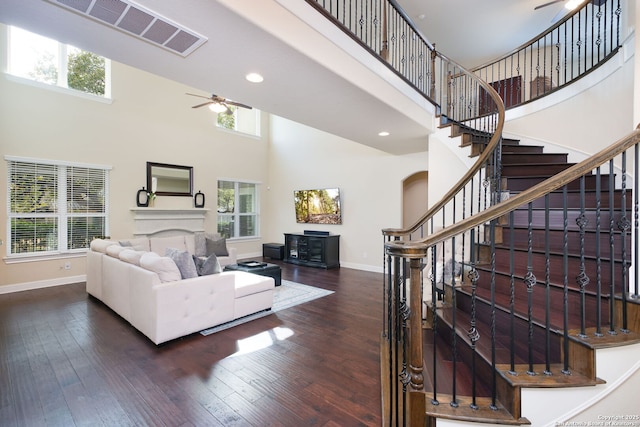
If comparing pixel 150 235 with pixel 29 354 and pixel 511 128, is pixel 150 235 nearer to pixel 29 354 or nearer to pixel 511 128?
pixel 29 354

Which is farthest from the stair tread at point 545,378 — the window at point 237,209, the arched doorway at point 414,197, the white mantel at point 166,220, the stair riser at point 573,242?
the window at point 237,209

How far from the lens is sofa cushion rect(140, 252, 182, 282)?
2.93 metres

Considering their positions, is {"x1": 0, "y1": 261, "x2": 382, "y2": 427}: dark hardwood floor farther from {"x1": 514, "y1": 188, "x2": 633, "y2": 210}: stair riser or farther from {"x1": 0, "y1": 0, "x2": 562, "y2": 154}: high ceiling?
{"x1": 0, "y1": 0, "x2": 562, "y2": 154}: high ceiling

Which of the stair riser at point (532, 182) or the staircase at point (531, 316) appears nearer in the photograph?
the staircase at point (531, 316)

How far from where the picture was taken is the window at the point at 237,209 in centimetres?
775

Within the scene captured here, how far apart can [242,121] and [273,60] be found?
20.2ft

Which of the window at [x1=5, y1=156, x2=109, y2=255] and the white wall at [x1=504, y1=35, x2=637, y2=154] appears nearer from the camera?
the white wall at [x1=504, y1=35, x2=637, y2=154]

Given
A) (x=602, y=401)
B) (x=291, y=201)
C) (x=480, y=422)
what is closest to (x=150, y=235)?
(x=291, y=201)

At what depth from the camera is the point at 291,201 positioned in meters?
8.10

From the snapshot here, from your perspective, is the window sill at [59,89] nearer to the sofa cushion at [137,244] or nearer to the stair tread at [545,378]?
the sofa cushion at [137,244]

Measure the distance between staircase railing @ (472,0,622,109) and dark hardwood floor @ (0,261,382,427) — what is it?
4486 millimetres

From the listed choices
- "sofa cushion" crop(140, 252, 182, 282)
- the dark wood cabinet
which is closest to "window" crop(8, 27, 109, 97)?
"sofa cushion" crop(140, 252, 182, 282)

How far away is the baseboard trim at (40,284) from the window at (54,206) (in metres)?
0.50

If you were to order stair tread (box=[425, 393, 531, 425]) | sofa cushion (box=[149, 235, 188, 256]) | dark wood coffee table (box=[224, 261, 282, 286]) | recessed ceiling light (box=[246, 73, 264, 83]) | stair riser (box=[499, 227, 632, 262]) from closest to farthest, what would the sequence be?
stair tread (box=[425, 393, 531, 425]), stair riser (box=[499, 227, 632, 262]), recessed ceiling light (box=[246, 73, 264, 83]), dark wood coffee table (box=[224, 261, 282, 286]), sofa cushion (box=[149, 235, 188, 256])
